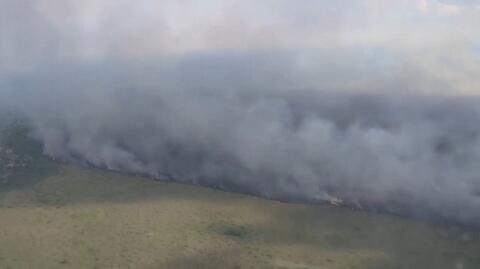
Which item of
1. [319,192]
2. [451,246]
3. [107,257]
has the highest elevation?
[319,192]

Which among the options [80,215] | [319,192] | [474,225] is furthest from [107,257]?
[474,225]

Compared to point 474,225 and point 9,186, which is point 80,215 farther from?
point 474,225

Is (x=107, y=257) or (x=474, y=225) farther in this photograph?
(x=474, y=225)

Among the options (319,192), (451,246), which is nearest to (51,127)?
(319,192)

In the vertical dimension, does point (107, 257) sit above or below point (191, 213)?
below

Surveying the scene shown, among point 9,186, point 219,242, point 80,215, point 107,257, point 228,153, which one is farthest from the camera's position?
point 228,153

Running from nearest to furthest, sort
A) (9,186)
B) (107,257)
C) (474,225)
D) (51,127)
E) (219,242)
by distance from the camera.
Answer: (107,257), (219,242), (474,225), (9,186), (51,127)
